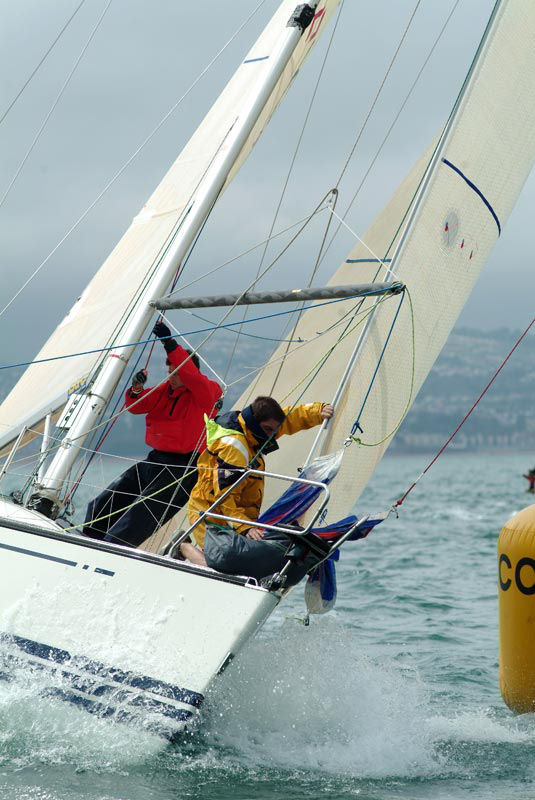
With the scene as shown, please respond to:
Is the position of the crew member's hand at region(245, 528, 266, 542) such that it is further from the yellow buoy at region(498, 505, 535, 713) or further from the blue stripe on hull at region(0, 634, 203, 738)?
the yellow buoy at region(498, 505, 535, 713)

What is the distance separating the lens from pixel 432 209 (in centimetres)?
537

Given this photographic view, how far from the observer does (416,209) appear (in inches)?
207

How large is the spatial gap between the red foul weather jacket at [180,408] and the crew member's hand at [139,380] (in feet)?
0.12

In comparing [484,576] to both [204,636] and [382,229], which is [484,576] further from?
[204,636]

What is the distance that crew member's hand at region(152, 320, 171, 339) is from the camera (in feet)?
17.7

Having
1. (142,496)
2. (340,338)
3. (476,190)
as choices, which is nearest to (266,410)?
(340,338)

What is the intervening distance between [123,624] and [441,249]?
258 centimetres

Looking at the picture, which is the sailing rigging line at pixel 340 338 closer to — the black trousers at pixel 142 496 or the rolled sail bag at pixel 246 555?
the black trousers at pixel 142 496

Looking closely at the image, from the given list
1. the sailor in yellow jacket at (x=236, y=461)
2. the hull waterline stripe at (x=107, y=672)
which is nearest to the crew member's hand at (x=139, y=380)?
the sailor in yellow jacket at (x=236, y=461)

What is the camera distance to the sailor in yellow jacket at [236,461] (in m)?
4.62

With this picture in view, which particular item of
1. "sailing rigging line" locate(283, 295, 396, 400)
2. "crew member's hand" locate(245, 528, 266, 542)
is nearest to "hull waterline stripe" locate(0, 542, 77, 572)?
"crew member's hand" locate(245, 528, 266, 542)

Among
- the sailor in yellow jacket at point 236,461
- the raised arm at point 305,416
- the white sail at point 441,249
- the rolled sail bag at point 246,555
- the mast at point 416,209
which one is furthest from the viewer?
the white sail at point 441,249

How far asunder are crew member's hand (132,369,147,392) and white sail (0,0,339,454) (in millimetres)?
219

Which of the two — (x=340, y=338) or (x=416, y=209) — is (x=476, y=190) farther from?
(x=340, y=338)
